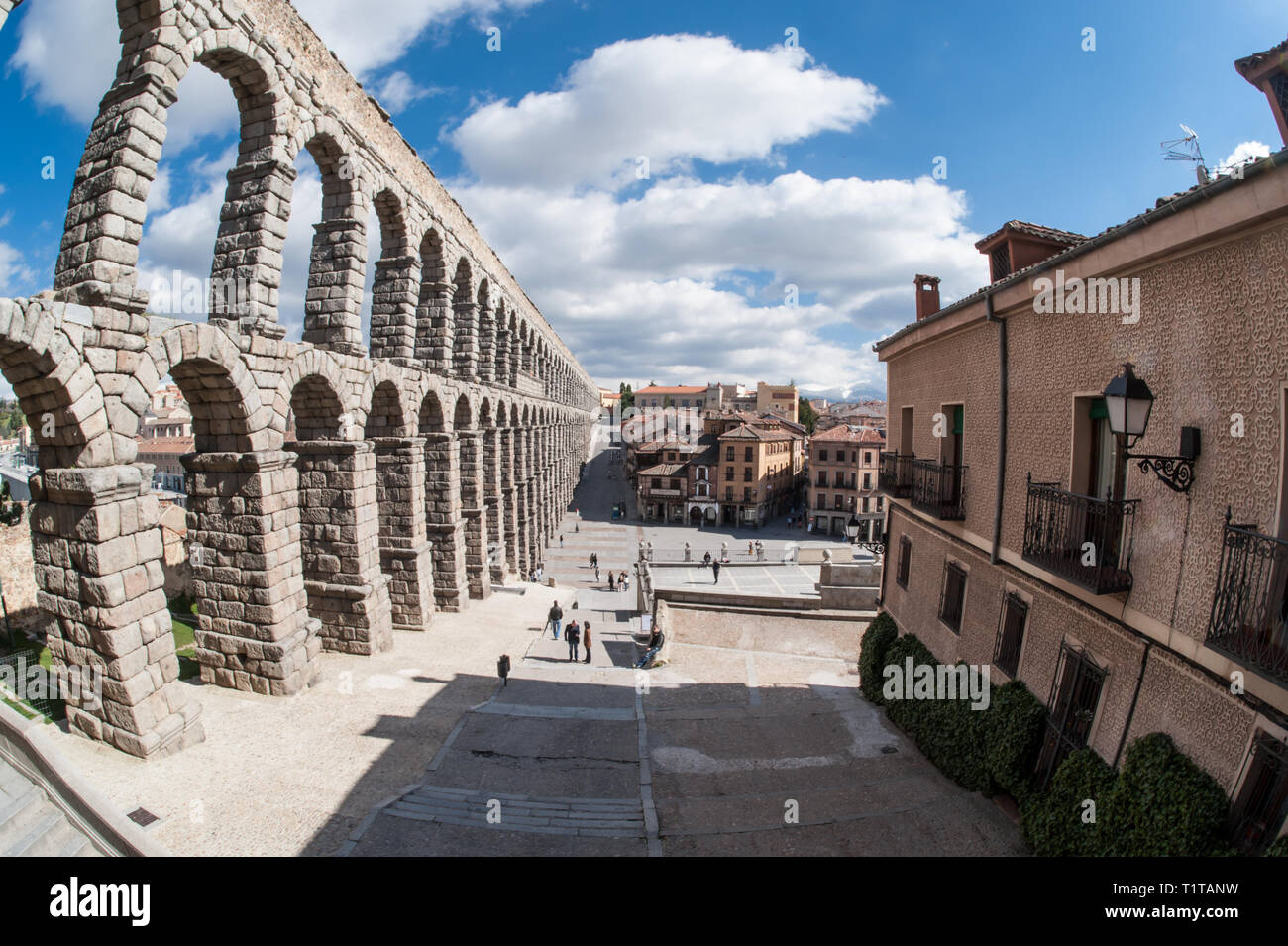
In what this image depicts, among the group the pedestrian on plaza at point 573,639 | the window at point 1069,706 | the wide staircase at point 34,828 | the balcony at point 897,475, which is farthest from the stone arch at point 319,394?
the window at point 1069,706

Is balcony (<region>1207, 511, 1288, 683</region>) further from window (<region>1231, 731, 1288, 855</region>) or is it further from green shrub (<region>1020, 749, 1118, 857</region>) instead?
green shrub (<region>1020, 749, 1118, 857</region>)

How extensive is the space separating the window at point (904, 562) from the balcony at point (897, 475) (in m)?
1.34

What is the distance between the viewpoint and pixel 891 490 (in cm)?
1310

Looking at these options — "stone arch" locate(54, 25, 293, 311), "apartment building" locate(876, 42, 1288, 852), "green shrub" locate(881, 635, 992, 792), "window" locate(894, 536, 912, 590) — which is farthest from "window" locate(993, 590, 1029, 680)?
"stone arch" locate(54, 25, 293, 311)

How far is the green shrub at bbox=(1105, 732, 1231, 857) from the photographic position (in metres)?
5.41

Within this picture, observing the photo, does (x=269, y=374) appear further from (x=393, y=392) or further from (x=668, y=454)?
(x=668, y=454)

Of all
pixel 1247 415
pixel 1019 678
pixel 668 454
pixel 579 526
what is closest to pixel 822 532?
pixel 668 454

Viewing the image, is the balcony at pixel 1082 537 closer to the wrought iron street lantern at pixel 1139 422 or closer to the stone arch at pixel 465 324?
the wrought iron street lantern at pixel 1139 422

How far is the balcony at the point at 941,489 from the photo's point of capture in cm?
1080

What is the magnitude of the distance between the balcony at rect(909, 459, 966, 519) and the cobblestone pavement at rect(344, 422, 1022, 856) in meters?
4.40

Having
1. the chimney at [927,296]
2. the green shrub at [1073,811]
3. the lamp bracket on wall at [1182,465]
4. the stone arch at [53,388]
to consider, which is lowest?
the green shrub at [1073,811]

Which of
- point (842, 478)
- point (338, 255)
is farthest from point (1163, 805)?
point (842, 478)

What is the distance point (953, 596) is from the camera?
11.3 metres

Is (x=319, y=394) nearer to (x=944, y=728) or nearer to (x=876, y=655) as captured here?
(x=876, y=655)
